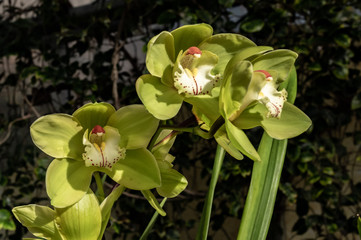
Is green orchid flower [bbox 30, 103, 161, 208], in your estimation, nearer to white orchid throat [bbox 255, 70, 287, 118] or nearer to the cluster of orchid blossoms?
the cluster of orchid blossoms

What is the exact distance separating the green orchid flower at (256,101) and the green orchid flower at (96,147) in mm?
81

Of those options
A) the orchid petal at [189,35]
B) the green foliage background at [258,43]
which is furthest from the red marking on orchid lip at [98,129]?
the green foliage background at [258,43]

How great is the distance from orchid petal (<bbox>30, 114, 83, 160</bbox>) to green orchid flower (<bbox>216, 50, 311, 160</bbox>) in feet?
0.49

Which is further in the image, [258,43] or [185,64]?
[258,43]

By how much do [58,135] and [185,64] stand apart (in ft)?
0.50

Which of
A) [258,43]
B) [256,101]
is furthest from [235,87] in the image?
[258,43]

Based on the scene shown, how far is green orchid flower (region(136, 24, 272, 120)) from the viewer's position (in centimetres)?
40

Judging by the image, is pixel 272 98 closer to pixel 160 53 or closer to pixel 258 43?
pixel 160 53

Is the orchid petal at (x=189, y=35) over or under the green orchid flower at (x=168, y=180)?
over

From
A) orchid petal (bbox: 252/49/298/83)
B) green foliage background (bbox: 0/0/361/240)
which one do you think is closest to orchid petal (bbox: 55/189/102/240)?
orchid petal (bbox: 252/49/298/83)

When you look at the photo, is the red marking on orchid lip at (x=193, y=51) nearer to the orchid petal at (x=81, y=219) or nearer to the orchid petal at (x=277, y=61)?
the orchid petal at (x=277, y=61)

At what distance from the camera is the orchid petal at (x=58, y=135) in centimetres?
38

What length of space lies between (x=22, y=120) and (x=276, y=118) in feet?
4.41

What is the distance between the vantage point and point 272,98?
40 cm
